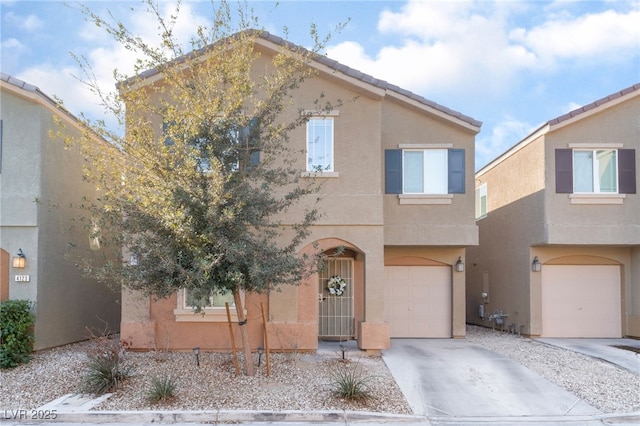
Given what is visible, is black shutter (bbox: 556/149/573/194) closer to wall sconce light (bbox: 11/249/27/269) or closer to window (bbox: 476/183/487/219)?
window (bbox: 476/183/487/219)

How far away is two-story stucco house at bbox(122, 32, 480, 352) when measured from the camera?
11.3 m

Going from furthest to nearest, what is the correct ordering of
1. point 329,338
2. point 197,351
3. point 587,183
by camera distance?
point 587,183
point 329,338
point 197,351

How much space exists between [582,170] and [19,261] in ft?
47.4

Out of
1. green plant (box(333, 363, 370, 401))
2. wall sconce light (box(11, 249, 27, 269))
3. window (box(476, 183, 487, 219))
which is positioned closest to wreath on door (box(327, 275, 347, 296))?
green plant (box(333, 363, 370, 401))

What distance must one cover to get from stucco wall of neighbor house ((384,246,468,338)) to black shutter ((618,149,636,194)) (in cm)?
461

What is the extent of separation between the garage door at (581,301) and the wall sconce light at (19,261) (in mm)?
13629

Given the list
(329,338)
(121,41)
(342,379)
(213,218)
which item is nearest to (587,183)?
(329,338)

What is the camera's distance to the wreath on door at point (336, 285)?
1300 centimetres

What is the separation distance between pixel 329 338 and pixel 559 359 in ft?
17.7

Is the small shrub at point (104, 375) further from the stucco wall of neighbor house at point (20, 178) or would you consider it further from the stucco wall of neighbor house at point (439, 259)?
the stucco wall of neighbor house at point (439, 259)

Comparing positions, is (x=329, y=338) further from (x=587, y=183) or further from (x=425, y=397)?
(x=587, y=183)

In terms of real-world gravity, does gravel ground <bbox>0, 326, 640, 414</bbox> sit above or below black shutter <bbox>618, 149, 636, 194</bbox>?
below

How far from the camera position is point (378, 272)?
11.3 meters

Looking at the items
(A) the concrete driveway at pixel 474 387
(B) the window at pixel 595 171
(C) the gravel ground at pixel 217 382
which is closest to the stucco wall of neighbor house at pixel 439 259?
(A) the concrete driveway at pixel 474 387
